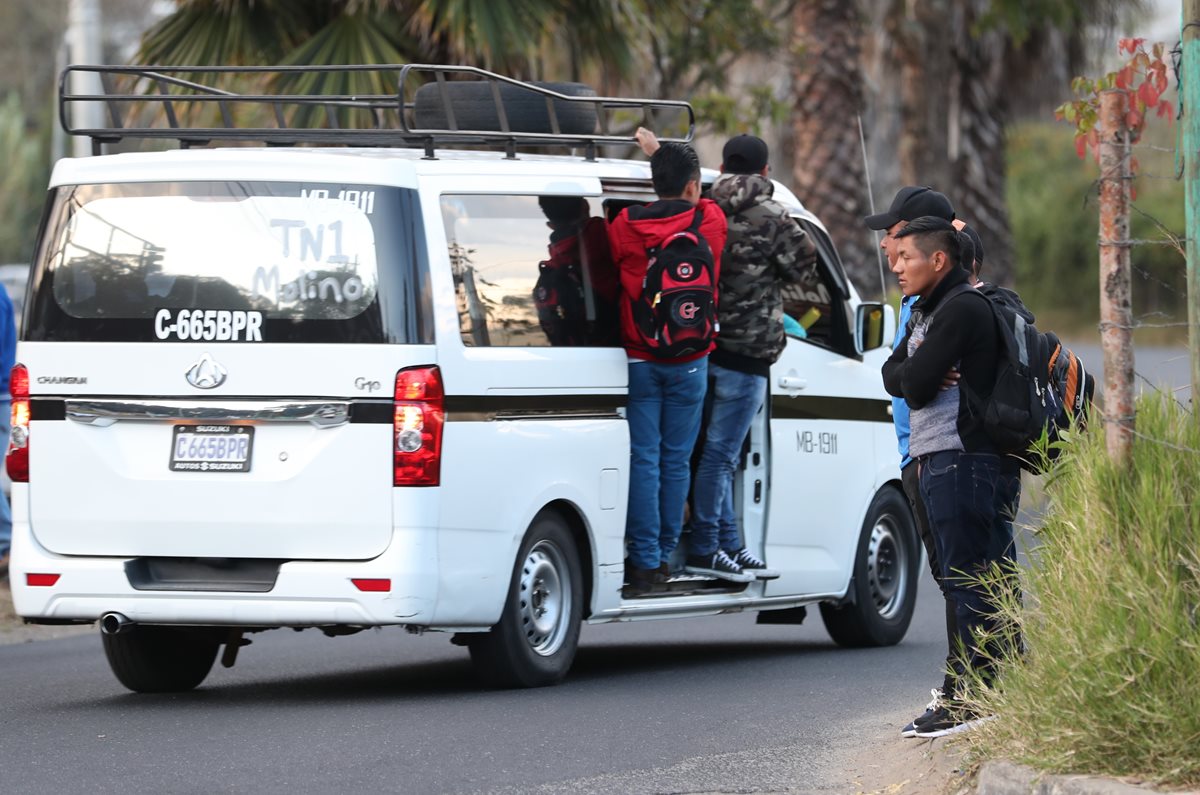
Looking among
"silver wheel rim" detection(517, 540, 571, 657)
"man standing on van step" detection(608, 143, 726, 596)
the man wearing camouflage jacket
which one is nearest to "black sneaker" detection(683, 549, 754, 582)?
the man wearing camouflage jacket

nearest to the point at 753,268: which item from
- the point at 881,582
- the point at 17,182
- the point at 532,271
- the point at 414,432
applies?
the point at 532,271

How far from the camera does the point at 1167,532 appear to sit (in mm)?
5715

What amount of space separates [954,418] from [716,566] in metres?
A: 2.92

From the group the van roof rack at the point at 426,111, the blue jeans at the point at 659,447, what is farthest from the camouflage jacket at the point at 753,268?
the van roof rack at the point at 426,111

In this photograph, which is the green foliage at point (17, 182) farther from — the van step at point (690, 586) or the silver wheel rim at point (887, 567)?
the van step at point (690, 586)

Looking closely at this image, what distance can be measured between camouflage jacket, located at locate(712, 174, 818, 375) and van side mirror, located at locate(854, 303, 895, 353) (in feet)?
2.42

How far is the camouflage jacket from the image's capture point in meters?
9.65

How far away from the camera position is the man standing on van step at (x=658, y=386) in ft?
30.3

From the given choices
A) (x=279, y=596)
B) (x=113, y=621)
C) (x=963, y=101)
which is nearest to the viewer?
(x=279, y=596)

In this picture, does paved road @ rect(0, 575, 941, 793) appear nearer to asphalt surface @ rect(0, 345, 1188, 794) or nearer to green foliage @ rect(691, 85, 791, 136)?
Result: asphalt surface @ rect(0, 345, 1188, 794)

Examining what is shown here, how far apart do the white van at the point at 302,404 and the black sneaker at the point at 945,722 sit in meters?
1.97

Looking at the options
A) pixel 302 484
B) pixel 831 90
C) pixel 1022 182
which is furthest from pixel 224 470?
pixel 1022 182

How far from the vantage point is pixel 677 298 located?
30.0ft

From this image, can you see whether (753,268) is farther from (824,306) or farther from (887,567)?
(887,567)
